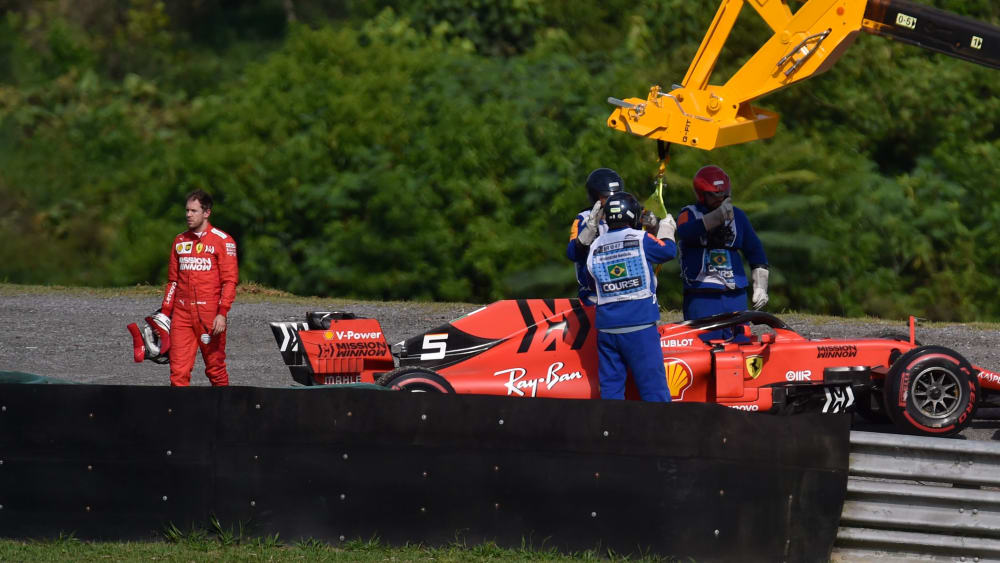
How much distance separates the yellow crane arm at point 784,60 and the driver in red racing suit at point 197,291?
2984 mm

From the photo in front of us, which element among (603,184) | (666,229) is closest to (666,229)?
(666,229)

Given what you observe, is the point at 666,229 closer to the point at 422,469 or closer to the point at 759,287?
the point at 759,287

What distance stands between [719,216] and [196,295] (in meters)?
3.69

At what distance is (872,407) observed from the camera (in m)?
7.90

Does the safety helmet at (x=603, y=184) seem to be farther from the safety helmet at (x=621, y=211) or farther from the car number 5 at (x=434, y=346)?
the car number 5 at (x=434, y=346)

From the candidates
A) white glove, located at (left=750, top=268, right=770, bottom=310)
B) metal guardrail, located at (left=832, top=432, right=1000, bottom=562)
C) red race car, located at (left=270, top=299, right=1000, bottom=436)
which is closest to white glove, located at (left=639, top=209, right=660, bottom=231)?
red race car, located at (left=270, top=299, right=1000, bottom=436)

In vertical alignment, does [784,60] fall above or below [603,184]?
above

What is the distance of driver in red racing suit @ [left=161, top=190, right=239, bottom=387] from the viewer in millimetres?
7914

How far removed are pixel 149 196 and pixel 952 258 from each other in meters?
12.3

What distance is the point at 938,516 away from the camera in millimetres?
5664

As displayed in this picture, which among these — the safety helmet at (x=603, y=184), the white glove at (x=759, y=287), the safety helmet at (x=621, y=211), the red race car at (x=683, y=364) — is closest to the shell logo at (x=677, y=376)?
the red race car at (x=683, y=364)

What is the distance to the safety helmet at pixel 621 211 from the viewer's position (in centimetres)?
702

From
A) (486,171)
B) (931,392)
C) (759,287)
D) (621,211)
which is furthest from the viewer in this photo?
→ (486,171)

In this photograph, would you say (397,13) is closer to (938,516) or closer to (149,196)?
(149,196)
